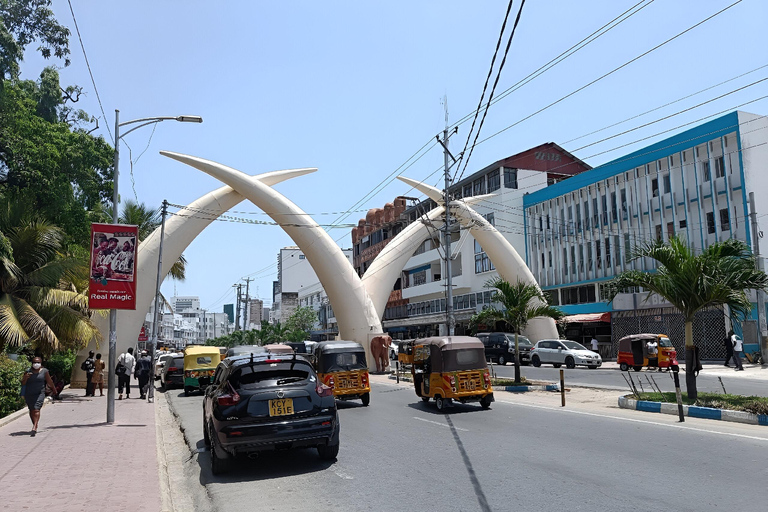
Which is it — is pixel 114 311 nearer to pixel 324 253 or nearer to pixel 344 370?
pixel 344 370

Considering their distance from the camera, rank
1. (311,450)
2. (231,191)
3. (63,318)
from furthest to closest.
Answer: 1. (231,191)
2. (63,318)
3. (311,450)

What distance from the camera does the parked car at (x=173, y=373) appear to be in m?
28.8

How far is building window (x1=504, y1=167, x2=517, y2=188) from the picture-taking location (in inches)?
2098

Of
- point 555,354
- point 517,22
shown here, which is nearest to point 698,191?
point 555,354

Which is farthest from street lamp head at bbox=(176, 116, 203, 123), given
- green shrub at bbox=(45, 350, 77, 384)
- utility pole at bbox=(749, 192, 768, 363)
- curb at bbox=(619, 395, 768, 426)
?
utility pole at bbox=(749, 192, 768, 363)

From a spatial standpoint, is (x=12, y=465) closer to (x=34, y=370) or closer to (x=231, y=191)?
(x=34, y=370)

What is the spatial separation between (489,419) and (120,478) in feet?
27.0

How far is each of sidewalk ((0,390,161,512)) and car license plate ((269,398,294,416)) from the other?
5.80ft

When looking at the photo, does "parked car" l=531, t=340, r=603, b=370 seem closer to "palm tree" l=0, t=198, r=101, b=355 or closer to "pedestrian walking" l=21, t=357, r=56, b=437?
"palm tree" l=0, t=198, r=101, b=355

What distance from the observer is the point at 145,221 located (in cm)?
4019

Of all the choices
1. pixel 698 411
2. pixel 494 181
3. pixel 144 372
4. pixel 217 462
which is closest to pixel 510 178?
pixel 494 181

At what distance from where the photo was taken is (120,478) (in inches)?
337

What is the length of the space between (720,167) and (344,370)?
2745 cm

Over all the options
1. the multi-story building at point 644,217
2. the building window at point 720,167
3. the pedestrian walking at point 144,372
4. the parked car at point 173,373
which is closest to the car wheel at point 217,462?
the pedestrian walking at point 144,372
